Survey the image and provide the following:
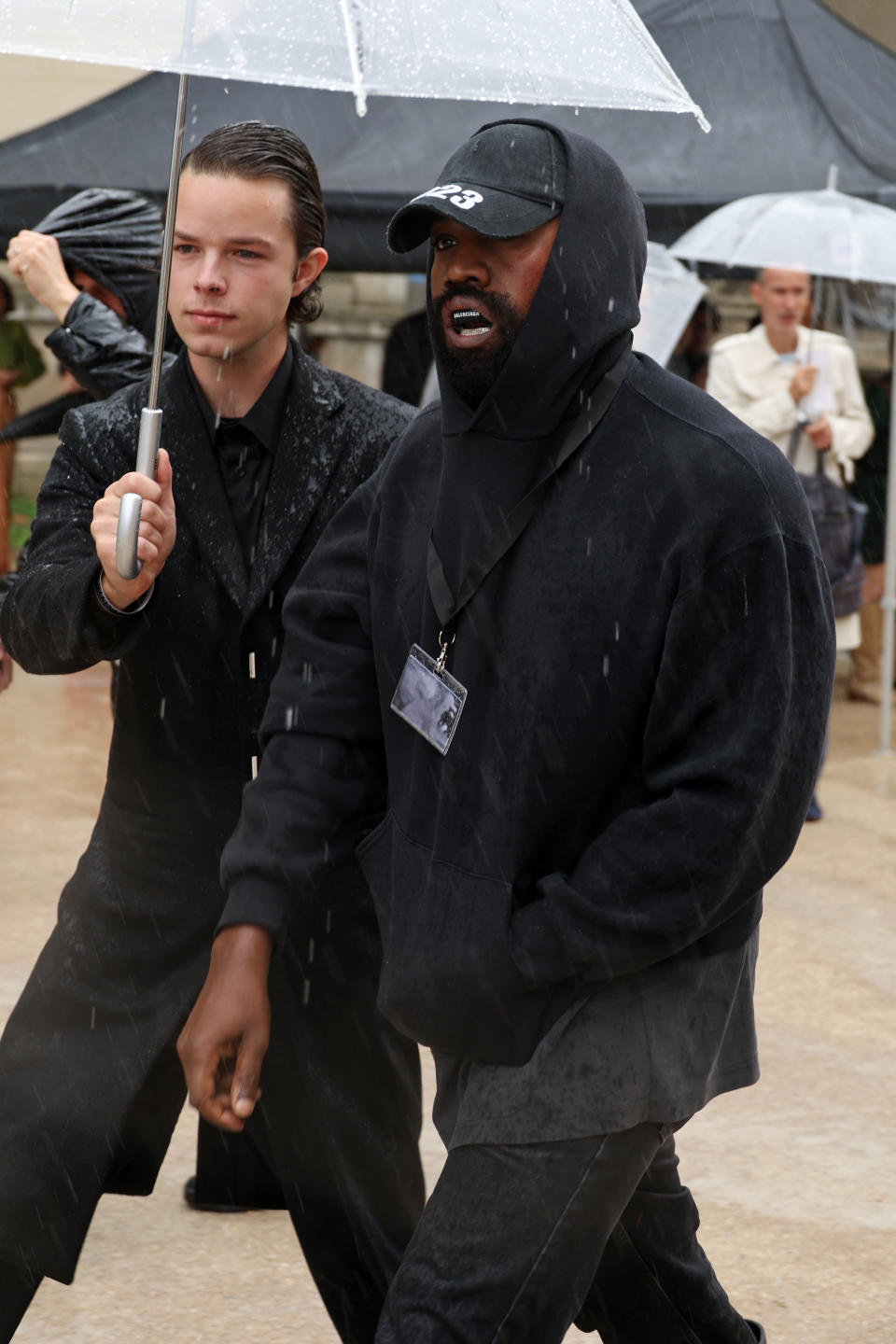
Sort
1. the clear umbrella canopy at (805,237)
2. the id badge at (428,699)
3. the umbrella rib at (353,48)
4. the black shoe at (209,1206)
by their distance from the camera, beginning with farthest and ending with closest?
the clear umbrella canopy at (805,237) → the black shoe at (209,1206) → the umbrella rib at (353,48) → the id badge at (428,699)

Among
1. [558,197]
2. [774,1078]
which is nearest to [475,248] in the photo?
[558,197]

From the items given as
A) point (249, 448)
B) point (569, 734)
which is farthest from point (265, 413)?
point (569, 734)

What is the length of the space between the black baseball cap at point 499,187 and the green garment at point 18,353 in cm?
968

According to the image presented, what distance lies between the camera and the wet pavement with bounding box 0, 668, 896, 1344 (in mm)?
3613

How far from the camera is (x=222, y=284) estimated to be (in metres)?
2.92

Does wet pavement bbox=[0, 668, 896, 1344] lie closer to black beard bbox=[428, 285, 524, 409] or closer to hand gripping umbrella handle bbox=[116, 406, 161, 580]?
hand gripping umbrella handle bbox=[116, 406, 161, 580]

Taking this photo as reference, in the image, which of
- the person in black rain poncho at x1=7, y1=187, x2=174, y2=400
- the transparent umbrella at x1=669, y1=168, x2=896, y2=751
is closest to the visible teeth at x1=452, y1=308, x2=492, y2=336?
the person in black rain poncho at x1=7, y1=187, x2=174, y2=400

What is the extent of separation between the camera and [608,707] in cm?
223

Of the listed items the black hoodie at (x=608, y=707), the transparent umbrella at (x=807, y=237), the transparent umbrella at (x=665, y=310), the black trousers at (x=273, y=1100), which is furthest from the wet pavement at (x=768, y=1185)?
the transparent umbrella at (x=807, y=237)

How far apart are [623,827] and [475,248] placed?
0.71m

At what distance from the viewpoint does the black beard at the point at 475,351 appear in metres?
2.26

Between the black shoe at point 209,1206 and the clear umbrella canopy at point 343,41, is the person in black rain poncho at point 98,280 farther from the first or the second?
the black shoe at point 209,1206

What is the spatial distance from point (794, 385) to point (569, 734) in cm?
638

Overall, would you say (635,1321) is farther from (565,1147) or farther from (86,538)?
(86,538)
